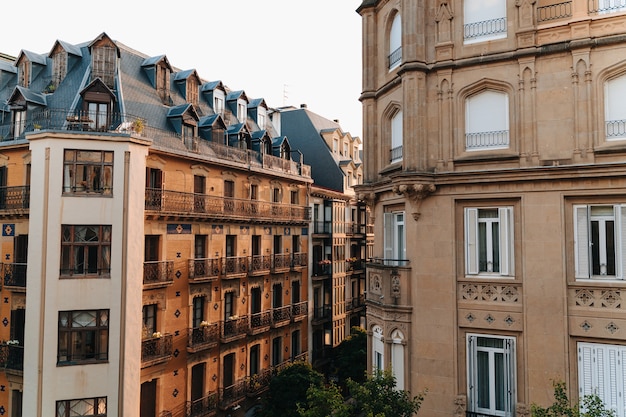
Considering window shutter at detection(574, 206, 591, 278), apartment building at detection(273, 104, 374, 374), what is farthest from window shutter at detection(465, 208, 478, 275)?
apartment building at detection(273, 104, 374, 374)

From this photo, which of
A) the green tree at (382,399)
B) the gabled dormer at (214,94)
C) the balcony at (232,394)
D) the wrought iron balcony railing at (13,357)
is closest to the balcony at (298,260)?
the balcony at (232,394)

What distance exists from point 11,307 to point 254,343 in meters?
14.9

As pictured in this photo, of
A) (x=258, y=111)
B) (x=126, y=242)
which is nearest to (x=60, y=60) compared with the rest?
(x=126, y=242)

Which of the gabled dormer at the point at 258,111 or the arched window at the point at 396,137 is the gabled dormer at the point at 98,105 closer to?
the arched window at the point at 396,137

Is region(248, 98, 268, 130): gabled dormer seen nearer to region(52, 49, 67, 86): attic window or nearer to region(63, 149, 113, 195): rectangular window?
region(52, 49, 67, 86): attic window

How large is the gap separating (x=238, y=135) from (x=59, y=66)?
37.7ft

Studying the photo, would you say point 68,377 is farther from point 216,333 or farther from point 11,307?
point 216,333

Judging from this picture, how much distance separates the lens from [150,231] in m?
25.0

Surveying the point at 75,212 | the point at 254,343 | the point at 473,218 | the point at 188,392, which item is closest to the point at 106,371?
the point at 188,392

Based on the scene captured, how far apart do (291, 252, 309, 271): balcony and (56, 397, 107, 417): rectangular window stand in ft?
57.9

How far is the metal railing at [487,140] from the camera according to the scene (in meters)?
15.0

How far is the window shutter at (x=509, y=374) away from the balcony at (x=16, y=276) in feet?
71.7

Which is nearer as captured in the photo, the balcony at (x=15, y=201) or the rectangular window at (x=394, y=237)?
→ the rectangular window at (x=394, y=237)

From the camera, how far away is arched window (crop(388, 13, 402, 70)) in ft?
57.5
